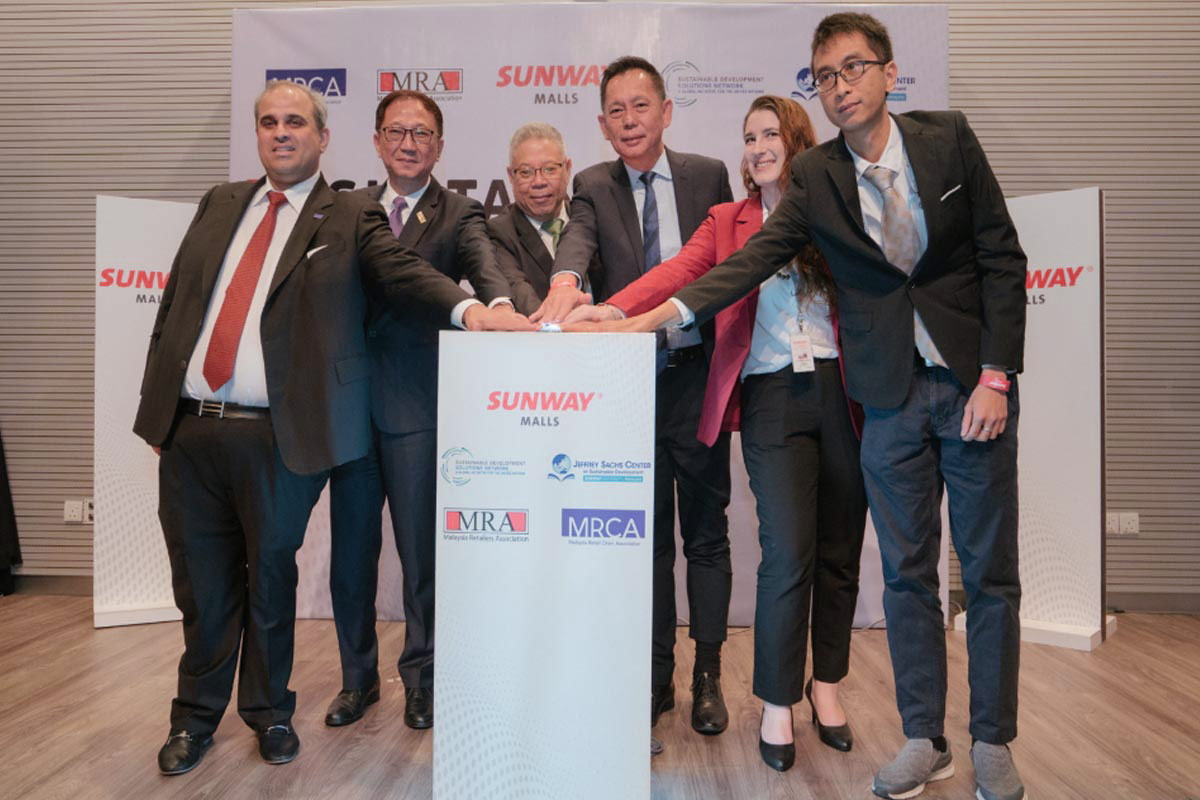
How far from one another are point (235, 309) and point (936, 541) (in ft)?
6.56

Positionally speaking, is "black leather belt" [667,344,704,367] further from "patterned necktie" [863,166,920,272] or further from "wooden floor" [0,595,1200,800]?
"wooden floor" [0,595,1200,800]

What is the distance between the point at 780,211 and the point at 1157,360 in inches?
121

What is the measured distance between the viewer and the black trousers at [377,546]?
2.67 m

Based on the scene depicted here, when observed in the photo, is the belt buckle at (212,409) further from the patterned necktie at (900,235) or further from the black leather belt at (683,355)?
the patterned necktie at (900,235)

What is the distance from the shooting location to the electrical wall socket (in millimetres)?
4434

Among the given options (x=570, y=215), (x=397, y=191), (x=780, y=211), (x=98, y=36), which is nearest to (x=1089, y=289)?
(x=780, y=211)

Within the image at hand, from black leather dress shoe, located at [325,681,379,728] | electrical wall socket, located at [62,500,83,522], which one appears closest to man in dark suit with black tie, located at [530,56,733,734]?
black leather dress shoe, located at [325,681,379,728]

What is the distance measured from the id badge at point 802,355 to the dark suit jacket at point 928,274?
112 millimetres

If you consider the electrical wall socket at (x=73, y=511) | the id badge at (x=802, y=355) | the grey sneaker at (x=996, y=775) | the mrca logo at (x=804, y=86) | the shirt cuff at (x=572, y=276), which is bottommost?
the grey sneaker at (x=996, y=775)

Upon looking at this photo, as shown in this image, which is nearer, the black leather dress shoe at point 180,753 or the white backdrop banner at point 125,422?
the black leather dress shoe at point 180,753

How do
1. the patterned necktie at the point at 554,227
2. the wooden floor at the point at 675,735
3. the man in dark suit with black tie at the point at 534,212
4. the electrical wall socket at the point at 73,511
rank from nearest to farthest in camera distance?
1. the wooden floor at the point at 675,735
2. the man in dark suit with black tie at the point at 534,212
3. the patterned necktie at the point at 554,227
4. the electrical wall socket at the point at 73,511

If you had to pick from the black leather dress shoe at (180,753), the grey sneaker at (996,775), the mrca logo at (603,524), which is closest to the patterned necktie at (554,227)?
the mrca logo at (603,524)

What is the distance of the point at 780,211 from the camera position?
2.27 meters

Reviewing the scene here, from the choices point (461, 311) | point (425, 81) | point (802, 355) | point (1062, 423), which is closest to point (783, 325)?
point (802, 355)
